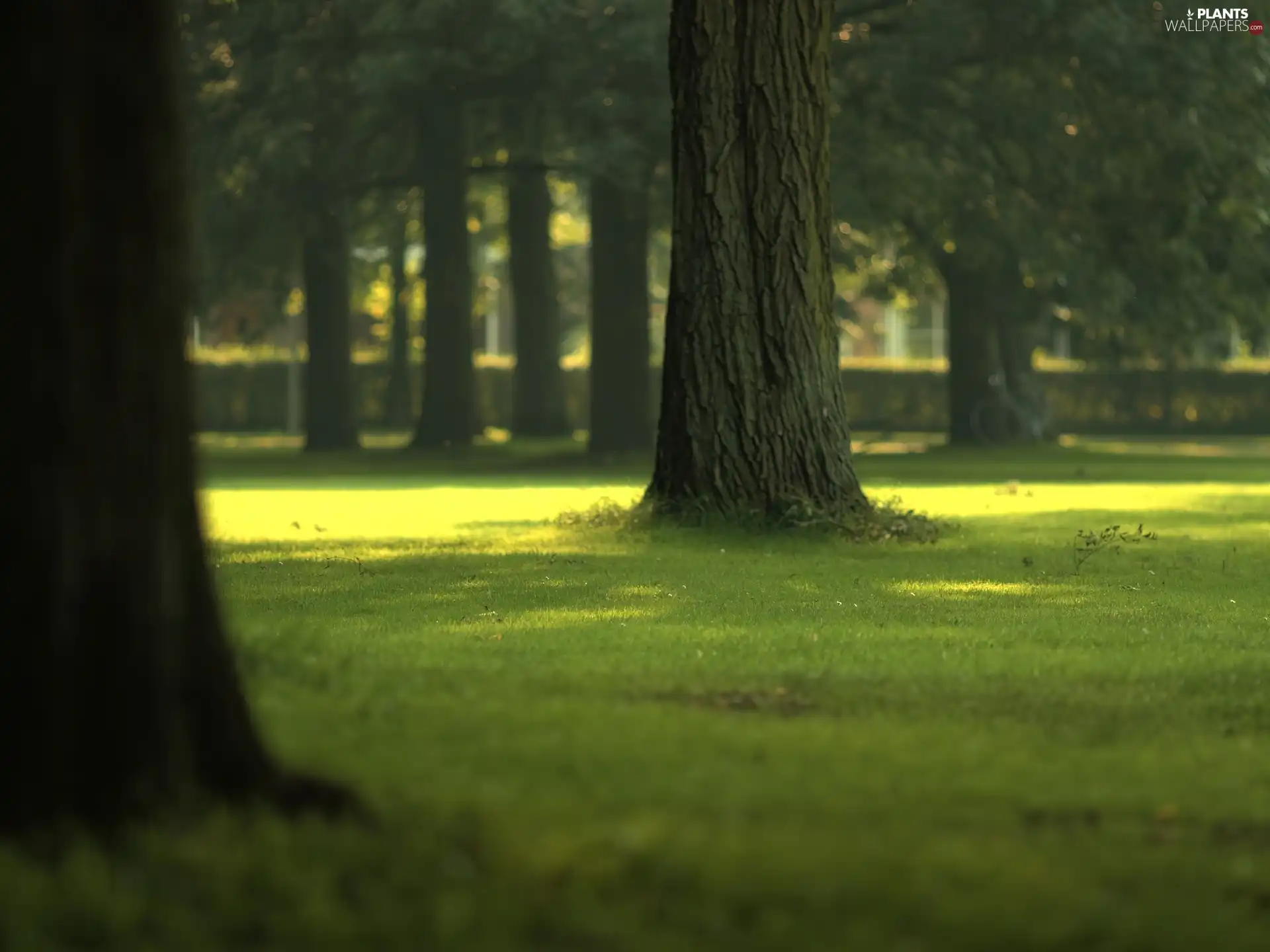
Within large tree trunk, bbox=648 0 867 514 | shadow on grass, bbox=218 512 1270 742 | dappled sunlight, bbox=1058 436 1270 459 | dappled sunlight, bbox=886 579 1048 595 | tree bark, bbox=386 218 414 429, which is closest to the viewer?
shadow on grass, bbox=218 512 1270 742

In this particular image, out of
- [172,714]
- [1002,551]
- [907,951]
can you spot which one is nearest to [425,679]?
[172,714]

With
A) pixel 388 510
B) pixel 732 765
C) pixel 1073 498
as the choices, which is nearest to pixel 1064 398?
pixel 1073 498

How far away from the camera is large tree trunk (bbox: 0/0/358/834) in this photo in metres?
6.08

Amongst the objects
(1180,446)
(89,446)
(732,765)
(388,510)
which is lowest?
(1180,446)

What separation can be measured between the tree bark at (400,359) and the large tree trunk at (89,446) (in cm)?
5255

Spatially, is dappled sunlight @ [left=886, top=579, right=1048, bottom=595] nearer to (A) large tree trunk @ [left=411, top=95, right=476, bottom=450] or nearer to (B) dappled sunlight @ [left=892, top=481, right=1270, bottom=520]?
(B) dappled sunlight @ [left=892, top=481, right=1270, bottom=520]

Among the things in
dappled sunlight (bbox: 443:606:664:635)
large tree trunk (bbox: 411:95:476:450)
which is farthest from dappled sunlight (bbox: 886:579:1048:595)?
large tree trunk (bbox: 411:95:476:450)

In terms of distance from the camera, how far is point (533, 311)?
48.8 meters

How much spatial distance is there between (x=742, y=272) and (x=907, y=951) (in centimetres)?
1402

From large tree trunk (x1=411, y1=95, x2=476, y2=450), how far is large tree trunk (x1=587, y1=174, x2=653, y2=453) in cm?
318

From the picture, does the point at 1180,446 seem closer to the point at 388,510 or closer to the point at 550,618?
the point at 388,510

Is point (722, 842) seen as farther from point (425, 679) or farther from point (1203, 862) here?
point (425, 679)

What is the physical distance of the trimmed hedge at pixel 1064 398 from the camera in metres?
61.3

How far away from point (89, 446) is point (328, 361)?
39944mm
